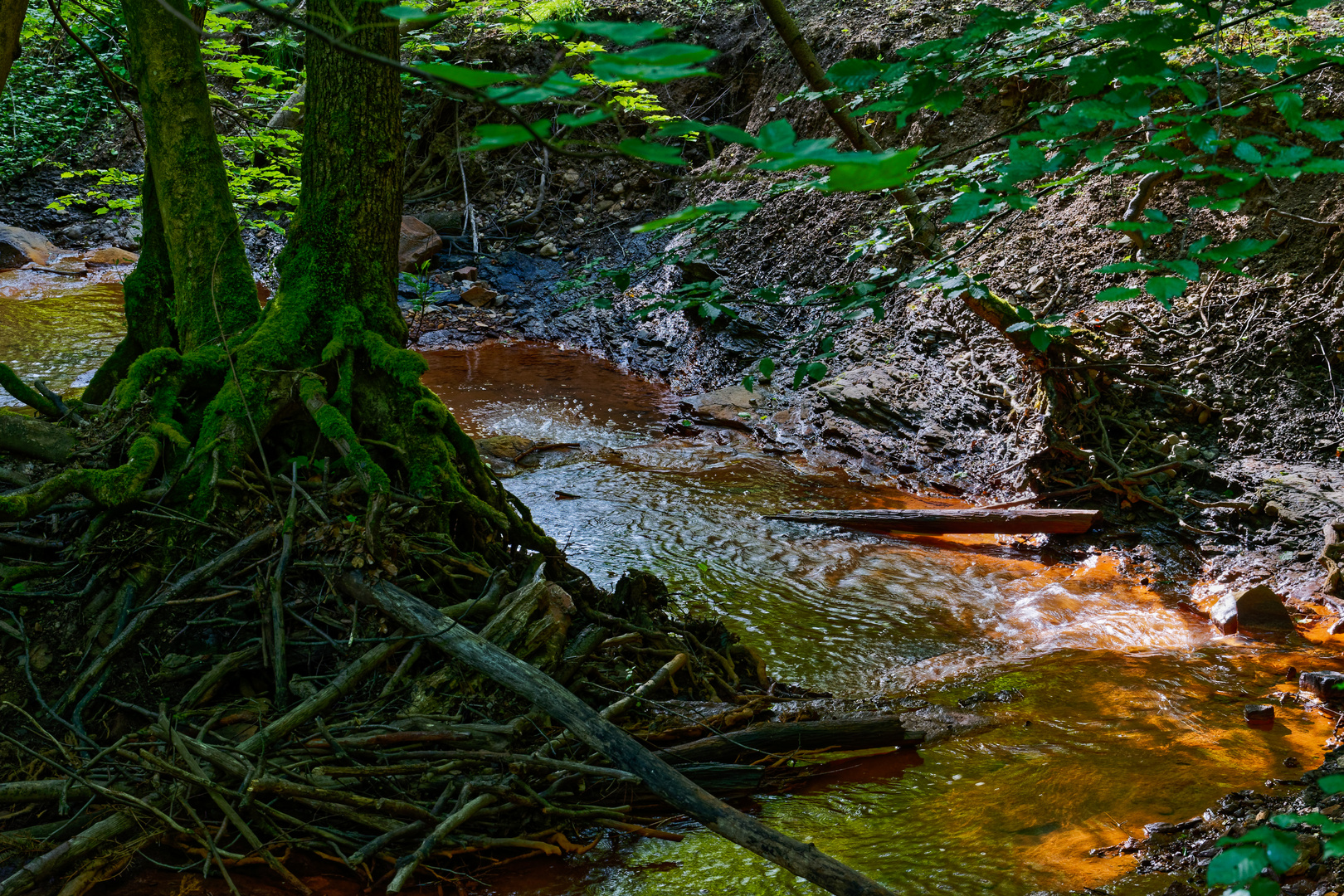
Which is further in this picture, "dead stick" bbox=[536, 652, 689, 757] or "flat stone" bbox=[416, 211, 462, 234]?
"flat stone" bbox=[416, 211, 462, 234]

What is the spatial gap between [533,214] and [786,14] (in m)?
11.5

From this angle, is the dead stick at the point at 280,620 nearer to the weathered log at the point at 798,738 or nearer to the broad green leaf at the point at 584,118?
the weathered log at the point at 798,738

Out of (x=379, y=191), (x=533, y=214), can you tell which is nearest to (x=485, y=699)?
(x=379, y=191)

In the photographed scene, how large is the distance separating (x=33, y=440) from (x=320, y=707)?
195cm

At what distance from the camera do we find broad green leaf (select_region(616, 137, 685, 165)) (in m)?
1.25

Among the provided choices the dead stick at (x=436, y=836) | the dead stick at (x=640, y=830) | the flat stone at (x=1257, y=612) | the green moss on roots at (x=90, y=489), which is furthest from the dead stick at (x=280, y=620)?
the flat stone at (x=1257, y=612)

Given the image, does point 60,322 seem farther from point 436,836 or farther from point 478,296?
point 436,836

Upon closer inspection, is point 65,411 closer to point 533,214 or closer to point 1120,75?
point 1120,75

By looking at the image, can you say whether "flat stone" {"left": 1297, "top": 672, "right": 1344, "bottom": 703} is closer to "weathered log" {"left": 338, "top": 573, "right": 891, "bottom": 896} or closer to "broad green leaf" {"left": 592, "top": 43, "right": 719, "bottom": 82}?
"weathered log" {"left": 338, "top": 573, "right": 891, "bottom": 896}

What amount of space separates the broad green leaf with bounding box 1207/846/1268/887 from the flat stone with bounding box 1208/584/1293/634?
4503 millimetres

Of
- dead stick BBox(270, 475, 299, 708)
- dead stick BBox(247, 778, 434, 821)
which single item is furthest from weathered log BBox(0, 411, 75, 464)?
dead stick BBox(247, 778, 434, 821)

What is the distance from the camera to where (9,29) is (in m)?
3.08

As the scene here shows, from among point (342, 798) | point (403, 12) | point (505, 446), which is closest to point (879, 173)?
point (403, 12)

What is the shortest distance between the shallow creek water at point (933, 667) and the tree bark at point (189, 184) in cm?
293
